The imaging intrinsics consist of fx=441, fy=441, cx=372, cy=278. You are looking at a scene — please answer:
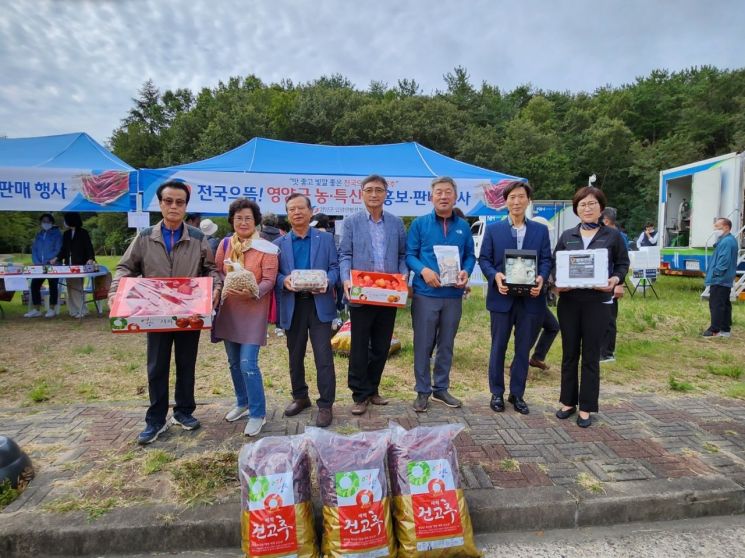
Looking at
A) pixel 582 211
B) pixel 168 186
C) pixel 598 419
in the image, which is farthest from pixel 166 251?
pixel 598 419

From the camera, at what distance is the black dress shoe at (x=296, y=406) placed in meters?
3.73

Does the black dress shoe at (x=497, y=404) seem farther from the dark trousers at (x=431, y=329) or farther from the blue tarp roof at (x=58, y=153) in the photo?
the blue tarp roof at (x=58, y=153)

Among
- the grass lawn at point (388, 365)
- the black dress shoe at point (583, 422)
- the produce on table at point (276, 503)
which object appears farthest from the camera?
the grass lawn at point (388, 365)

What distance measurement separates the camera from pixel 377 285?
11.1 ft

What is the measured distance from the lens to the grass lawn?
451 cm

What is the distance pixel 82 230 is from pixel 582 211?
903 cm

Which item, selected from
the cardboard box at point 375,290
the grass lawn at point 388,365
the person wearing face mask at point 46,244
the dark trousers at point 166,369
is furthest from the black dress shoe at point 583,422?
the person wearing face mask at point 46,244

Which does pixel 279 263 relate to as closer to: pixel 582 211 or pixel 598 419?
pixel 582 211

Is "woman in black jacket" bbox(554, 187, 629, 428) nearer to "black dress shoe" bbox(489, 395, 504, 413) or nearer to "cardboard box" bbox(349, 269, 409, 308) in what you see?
"black dress shoe" bbox(489, 395, 504, 413)

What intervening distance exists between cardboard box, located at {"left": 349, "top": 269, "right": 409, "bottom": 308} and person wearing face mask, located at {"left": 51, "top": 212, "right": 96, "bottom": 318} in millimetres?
7342

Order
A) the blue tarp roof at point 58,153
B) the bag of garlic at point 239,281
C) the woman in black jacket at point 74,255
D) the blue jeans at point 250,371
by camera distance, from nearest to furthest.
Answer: the bag of garlic at point 239,281 < the blue jeans at point 250,371 < the blue tarp roof at point 58,153 < the woman in black jacket at point 74,255

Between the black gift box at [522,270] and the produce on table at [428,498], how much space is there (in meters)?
1.54

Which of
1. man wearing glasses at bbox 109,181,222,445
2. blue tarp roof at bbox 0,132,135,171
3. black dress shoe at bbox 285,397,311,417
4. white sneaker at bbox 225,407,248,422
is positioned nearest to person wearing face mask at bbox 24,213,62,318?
blue tarp roof at bbox 0,132,135,171

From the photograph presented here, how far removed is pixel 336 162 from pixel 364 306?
6.19m
